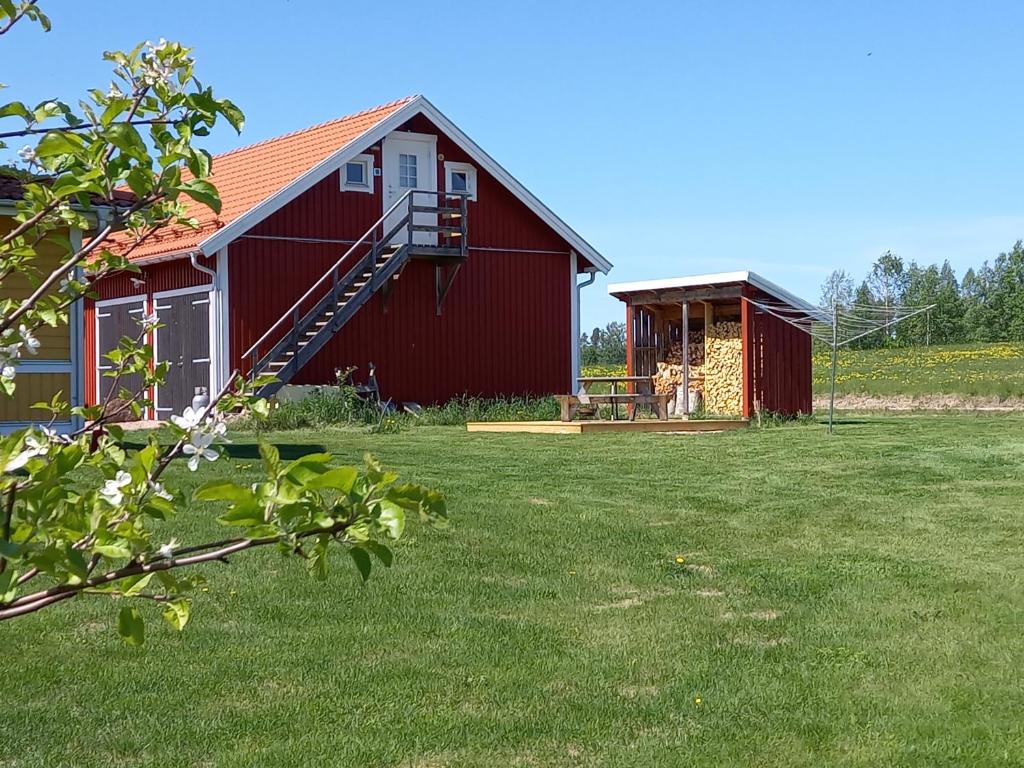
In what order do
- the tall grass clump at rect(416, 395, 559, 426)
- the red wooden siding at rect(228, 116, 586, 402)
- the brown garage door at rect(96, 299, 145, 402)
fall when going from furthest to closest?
1. the brown garage door at rect(96, 299, 145, 402)
2. the tall grass clump at rect(416, 395, 559, 426)
3. the red wooden siding at rect(228, 116, 586, 402)

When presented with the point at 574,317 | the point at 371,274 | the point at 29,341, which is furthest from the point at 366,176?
the point at 29,341

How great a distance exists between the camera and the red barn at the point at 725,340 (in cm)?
2150

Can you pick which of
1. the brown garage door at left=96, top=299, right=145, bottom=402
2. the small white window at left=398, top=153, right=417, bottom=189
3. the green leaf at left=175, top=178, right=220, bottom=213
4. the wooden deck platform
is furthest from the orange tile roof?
the green leaf at left=175, top=178, right=220, bottom=213

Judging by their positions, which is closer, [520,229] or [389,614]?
[389,614]

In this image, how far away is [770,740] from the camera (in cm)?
428

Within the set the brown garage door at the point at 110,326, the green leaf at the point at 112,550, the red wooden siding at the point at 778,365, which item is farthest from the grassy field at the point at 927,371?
the green leaf at the point at 112,550

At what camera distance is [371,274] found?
2044 cm

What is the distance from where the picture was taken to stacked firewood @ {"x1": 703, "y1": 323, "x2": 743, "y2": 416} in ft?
74.9

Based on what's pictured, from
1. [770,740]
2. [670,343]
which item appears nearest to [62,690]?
[770,740]

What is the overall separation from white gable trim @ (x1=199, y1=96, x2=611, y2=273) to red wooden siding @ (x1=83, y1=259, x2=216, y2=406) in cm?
81

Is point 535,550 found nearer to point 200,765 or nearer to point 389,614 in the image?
point 389,614

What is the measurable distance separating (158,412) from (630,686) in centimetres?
1803

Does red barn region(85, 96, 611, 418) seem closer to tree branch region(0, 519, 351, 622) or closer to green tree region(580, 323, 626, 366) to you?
tree branch region(0, 519, 351, 622)

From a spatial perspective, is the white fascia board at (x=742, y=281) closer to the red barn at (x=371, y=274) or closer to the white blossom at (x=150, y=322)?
the red barn at (x=371, y=274)
